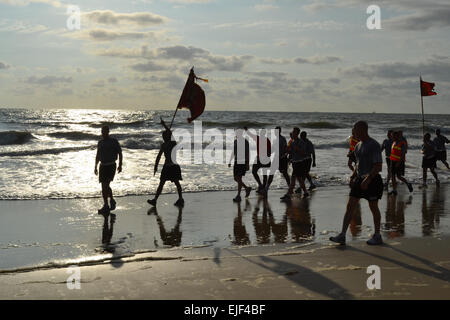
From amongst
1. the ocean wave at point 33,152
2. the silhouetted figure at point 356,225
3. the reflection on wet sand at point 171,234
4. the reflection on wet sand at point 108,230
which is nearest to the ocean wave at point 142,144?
the ocean wave at point 33,152

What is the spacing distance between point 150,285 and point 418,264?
3.21 metres

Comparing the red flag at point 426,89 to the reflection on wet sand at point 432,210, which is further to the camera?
the red flag at point 426,89

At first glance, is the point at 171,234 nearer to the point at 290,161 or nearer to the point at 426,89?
the point at 290,161

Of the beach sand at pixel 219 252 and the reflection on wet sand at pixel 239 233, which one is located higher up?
the beach sand at pixel 219 252

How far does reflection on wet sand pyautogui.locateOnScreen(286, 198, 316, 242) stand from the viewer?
798 centimetres

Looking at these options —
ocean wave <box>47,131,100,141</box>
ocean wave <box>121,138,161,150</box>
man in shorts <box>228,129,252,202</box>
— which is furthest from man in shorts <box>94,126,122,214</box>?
ocean wave <box>47,131,100,141</box>

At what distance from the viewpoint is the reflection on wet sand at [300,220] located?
26.2 feet

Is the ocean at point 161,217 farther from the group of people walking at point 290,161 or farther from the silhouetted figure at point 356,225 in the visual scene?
the group of people walking at point 290,161

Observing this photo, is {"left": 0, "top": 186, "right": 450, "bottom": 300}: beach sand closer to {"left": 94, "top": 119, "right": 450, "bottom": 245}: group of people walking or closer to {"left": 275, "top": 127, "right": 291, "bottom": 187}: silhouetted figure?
{"left": 94, "top": 119, "right": 450, "bottom": 245}: group of people walking

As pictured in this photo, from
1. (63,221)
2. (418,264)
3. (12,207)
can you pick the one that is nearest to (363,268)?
(418,264)

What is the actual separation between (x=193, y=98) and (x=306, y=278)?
5.39 meters

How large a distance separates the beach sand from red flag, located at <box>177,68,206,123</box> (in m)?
2.09

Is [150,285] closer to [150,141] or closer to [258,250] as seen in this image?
[258,250]

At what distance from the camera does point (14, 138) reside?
36000 millimetres
